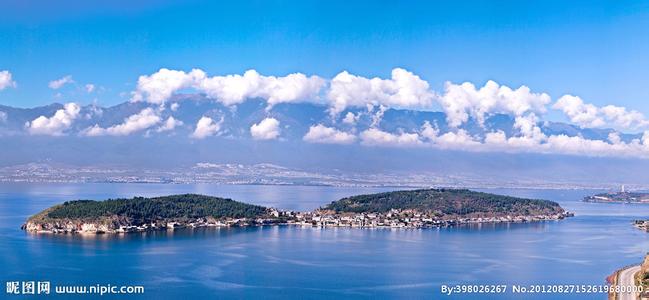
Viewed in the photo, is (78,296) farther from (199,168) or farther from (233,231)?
(199,168)

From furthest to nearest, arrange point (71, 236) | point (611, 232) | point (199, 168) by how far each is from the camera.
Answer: point (199, 168) < point (611, 232) < point (71, 236)

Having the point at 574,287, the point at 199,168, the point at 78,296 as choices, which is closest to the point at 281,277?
the point at 78,296

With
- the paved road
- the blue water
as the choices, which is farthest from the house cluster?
the paved road

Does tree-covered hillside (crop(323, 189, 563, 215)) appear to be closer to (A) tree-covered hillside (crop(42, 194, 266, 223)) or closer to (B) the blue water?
(A) tree-covered hillside (crop(42, 194, 266, 223))

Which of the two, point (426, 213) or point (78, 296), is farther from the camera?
point (426, 213)

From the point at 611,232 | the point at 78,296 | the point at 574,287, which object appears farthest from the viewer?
the point at 611,232

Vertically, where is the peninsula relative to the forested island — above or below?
above
